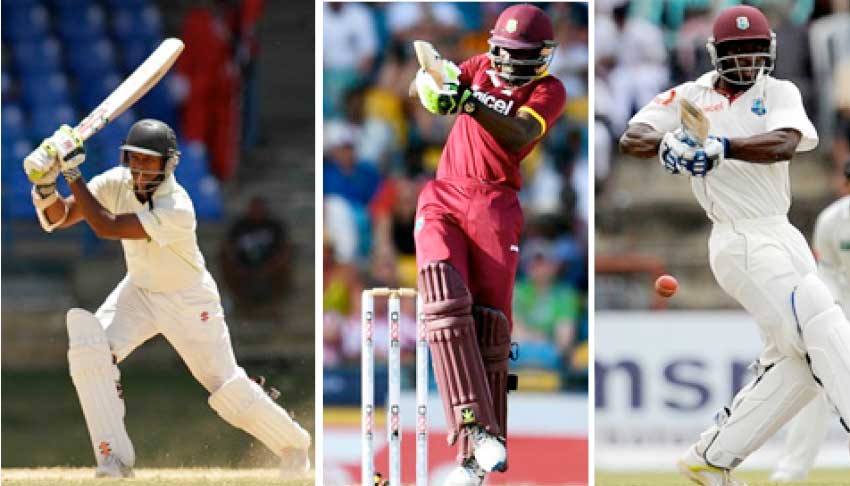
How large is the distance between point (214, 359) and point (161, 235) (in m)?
0.62

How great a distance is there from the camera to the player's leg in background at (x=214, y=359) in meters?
6.63

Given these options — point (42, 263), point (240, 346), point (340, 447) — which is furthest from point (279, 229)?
point (340, 447)

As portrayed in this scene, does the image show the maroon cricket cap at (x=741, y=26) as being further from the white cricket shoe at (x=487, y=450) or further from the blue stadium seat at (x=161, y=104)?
the blue stadium seat at (x=161, y=104)

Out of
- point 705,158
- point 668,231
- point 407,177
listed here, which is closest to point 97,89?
point 407,177

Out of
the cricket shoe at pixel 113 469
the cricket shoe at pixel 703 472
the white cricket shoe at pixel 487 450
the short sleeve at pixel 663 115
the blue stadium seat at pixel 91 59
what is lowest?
the cricket shoe at pixel 113 469

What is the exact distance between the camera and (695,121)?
5098 mm

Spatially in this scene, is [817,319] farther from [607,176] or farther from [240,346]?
[240,346]

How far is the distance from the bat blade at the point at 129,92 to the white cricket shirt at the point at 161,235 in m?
0.26

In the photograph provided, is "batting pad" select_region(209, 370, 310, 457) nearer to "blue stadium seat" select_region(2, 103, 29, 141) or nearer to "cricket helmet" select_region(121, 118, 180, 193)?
"cricket helmet" select_region(121, 118, 180, 193)

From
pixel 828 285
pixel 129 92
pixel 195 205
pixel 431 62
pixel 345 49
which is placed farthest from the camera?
pixel 195 205

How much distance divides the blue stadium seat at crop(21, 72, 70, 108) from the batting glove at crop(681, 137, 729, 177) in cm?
790

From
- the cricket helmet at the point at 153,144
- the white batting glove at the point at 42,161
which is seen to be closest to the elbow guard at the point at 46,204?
the white batting glove at the point at 42,161

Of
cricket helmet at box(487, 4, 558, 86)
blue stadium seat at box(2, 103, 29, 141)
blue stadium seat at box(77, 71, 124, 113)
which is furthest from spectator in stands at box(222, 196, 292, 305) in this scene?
cricket helmet at box(487, 4, 558, 86)

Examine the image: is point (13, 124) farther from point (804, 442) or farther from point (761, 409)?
point (761, 409)
